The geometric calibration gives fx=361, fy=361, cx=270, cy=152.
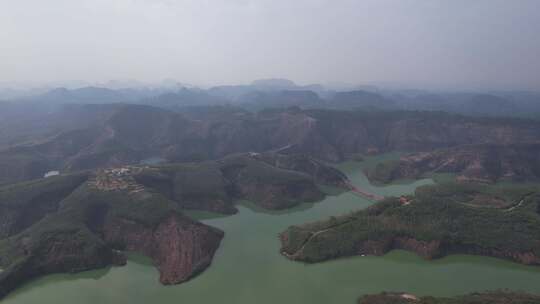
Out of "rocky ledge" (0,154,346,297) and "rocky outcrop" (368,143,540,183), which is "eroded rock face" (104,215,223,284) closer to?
"rocky ledge" (0,154,346,297)

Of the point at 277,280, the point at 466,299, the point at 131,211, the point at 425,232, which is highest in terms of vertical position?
the point at 425,232

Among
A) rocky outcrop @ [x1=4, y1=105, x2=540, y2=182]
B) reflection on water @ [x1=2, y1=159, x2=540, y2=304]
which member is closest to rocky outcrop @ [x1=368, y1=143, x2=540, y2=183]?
rocky outcrop @ [x1=4, y1=105, x2=540, y2=182]

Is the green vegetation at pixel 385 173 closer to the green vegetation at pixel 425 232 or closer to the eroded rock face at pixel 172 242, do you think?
the green vegetation at pixel 425 232

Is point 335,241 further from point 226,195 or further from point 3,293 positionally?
point 3,293

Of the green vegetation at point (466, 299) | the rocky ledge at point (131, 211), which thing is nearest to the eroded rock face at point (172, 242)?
the rocky ledge at point (131, 211)

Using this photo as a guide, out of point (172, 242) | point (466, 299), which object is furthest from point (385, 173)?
point (172, 242)

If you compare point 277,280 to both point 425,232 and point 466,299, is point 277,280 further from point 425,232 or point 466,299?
point 425,232
